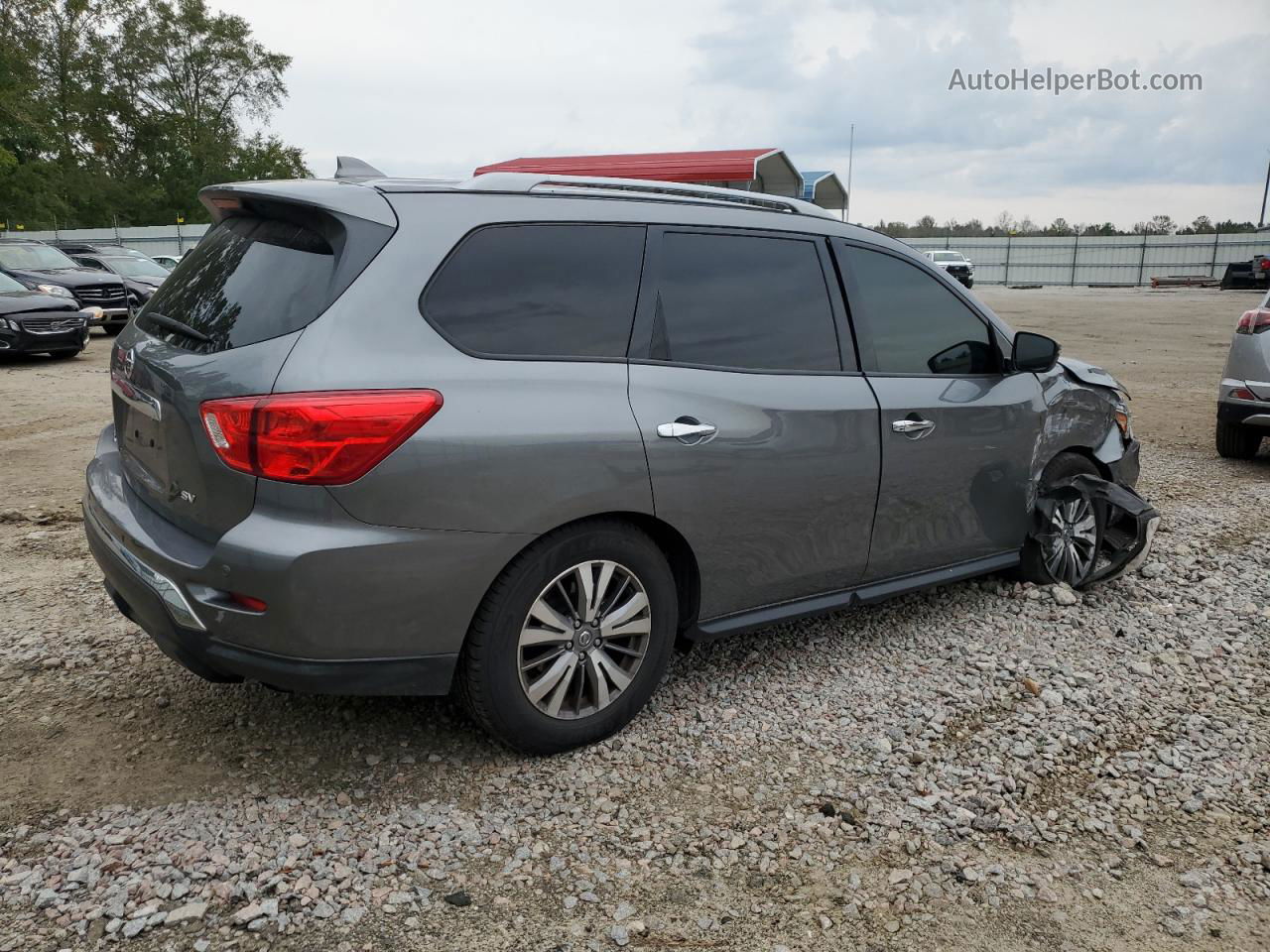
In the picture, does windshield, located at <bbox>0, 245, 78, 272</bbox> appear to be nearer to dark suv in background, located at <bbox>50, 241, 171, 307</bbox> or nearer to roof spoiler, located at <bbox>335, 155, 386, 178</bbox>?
dark suv in background, located at <bbox>50, 241, 171, 307</bbox>

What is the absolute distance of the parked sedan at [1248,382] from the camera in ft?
24.8

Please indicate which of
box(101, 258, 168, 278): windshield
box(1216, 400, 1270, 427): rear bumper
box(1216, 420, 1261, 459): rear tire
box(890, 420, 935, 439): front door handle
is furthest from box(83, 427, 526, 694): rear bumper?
box(101, 258, 168, 278): windshield

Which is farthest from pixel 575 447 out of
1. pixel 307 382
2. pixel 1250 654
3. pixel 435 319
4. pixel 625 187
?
pixel 1250 654

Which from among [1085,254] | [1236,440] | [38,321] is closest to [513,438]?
[1236,440]

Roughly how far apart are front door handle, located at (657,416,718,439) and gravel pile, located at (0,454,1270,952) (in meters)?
1.05

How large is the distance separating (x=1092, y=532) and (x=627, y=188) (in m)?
2.90

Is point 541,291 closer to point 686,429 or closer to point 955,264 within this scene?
point 686,429

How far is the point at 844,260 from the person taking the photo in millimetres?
3986

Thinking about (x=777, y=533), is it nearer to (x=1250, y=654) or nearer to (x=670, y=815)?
(x=670, y=815)

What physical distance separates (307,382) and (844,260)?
7.21ft

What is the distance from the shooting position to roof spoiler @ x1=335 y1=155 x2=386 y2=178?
333cm

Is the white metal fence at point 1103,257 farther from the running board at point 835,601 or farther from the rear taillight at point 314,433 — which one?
the rear taillight at point 314,433

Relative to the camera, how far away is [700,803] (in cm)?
311

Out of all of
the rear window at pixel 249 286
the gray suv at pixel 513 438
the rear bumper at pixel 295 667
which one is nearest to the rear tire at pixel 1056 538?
the gray suv at pixel 513 438
